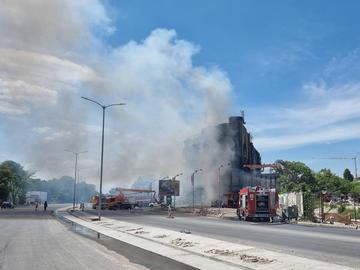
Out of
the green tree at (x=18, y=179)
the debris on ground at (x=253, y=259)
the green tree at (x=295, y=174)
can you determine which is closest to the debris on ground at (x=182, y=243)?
the debris on ground at (x=253, y=259)

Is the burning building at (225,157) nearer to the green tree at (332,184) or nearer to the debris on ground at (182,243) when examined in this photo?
the green tree at (332,184)

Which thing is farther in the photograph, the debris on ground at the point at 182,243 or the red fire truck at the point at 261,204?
the red fire truck at the point at 261,204

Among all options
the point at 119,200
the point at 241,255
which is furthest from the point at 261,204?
the point at 119,200

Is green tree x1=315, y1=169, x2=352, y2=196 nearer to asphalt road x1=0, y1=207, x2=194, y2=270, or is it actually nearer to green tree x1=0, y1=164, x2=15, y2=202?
green tree x1=0, y1=164, x2=15, y2=202

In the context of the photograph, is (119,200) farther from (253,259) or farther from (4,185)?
(253,259)

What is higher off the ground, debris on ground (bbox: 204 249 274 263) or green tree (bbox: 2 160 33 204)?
green tree (bbox: 2 160 33 204)

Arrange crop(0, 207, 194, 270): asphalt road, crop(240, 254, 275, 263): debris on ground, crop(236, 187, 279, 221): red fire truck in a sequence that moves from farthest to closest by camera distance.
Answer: crop(236, 187, 279, 221): red fire truck
crop(240, 254, 275, 263): debris on ground
crop(0, 207, 194, 270): asphalt road

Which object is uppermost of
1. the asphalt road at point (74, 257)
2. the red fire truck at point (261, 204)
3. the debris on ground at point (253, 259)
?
the red fire truck at point (261, 204)

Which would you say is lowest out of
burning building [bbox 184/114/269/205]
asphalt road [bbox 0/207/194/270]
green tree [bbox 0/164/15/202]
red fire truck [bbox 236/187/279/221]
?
asphalt road [bbox 0/207/194/270]

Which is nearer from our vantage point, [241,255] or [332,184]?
[241,255]

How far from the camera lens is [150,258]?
609 inches

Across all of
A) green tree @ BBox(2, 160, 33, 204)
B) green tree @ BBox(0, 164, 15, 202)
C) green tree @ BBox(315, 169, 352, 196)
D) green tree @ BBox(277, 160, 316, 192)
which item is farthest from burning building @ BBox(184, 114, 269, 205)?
green tree @ BBox(2, 160, 33, 204)

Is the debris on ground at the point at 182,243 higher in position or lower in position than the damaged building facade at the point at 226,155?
lower

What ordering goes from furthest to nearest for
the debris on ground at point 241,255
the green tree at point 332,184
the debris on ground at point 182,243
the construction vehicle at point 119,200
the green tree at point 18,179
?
the green tree at point 18,179
the green tree at point 332,184
the construction vehicle at point 119,200
the debris on ground at point 182,243
the debris on ground at point 241,255
